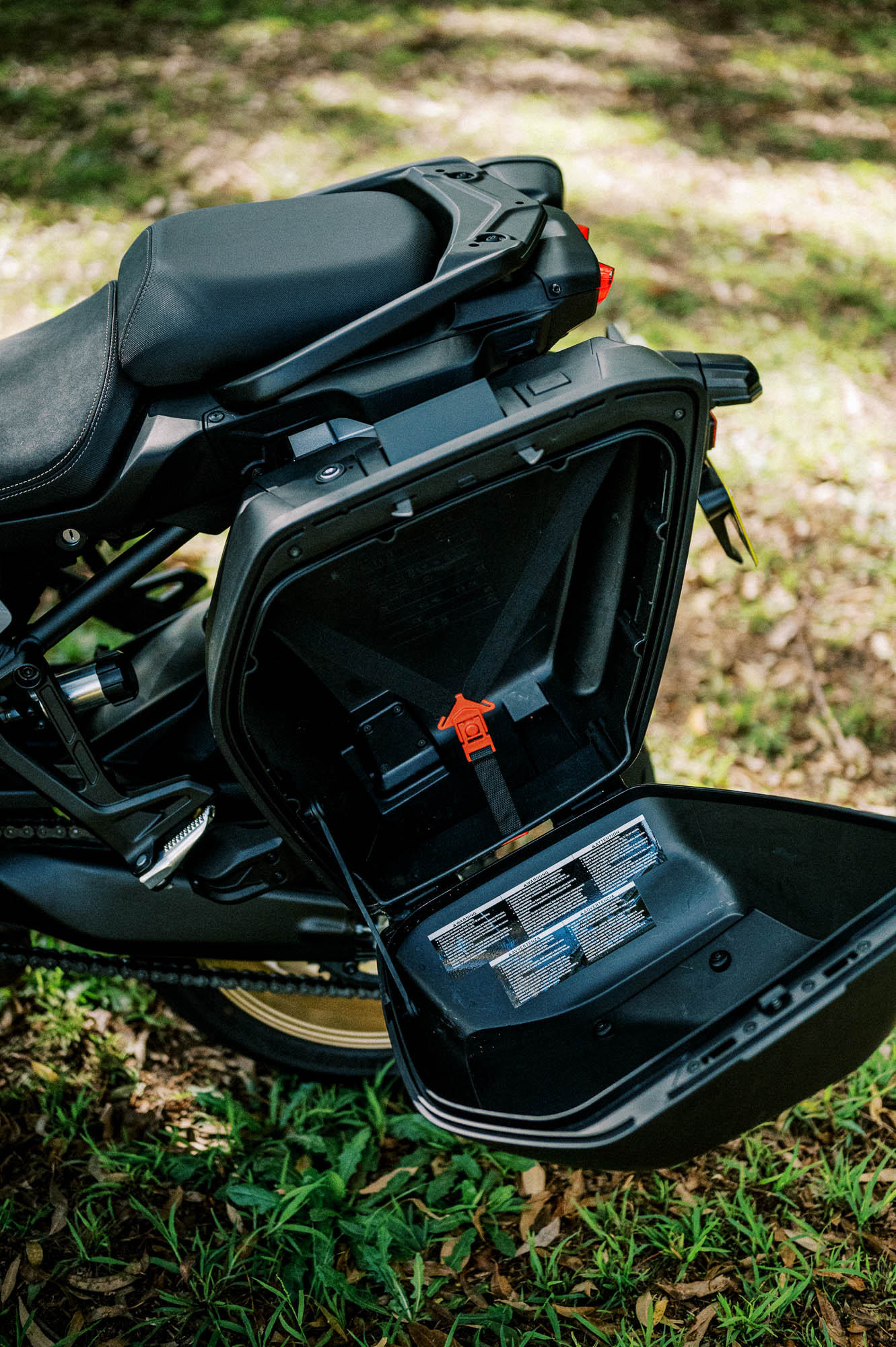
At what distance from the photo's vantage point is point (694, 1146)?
151 cm

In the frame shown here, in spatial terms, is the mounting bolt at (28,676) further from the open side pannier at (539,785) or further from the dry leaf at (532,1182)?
the dry leaf at (532,1182)

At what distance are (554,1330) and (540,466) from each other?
1.64m

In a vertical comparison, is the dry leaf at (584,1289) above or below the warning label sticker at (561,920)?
below

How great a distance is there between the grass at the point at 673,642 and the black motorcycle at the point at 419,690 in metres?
0.41

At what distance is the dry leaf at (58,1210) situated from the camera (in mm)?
2068

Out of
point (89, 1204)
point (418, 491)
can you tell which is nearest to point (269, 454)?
point (418, 491)

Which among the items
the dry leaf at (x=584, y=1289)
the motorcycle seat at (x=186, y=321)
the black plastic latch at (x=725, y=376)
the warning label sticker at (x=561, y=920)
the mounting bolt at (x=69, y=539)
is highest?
the motorcycle seat at (x=186, y=321)

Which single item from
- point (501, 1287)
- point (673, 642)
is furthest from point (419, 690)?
point (673, 642)

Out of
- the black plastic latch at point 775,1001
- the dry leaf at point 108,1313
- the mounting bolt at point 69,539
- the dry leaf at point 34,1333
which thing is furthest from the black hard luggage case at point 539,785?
the dry leaf at point 34,1333

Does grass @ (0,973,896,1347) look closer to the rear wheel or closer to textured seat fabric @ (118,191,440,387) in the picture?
the rear wheel

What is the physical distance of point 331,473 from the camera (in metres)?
1.45

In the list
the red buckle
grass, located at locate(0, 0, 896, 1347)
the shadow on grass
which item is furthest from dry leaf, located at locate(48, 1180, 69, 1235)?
the shadow on grass

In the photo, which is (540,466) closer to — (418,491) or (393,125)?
(418,491)

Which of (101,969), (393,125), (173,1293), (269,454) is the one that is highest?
(269,454)
